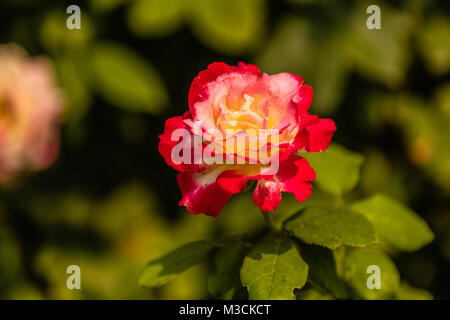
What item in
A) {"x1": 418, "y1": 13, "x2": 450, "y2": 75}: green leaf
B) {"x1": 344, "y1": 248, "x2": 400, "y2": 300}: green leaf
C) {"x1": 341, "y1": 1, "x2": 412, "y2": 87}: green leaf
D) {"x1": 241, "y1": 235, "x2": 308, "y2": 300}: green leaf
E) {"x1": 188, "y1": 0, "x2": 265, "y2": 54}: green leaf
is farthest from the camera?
{"x1": 418, "y1": 13, "x2": 450, "y2": 75}: green leaf

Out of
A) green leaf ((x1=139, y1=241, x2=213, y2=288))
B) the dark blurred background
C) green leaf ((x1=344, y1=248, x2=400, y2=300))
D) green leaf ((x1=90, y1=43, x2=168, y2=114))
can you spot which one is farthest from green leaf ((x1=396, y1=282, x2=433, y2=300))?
green leaf ((x1=90, y1=43, x2=168, y2=114))

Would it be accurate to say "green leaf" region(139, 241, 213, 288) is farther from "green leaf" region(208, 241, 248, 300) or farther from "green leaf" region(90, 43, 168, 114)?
"green leaf" region(90, 43, 168, 114)

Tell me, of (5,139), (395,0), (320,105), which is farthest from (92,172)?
(395,0)

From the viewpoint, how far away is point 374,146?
1526 mm

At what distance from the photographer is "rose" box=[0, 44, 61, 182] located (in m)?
1.26

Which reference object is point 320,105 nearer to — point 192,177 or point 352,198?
point 352,198

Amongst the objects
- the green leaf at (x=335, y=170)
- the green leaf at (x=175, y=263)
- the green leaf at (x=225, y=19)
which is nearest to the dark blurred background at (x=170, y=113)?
the green leaf at (x=225, y=19)

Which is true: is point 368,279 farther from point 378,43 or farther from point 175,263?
point 378,43

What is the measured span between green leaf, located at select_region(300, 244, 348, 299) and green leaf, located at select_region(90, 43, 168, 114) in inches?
27.6

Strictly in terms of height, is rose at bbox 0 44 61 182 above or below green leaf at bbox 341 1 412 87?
below

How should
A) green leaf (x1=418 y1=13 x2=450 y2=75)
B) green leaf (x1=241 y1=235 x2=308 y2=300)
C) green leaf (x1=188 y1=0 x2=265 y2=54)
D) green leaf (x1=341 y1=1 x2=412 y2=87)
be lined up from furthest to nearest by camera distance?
green leaf (x1=418 y1=13 x2=450 y2=75)
green leaf (x1=341 y1=1 x2=412 y2=87)
green leaf (x1=188 y1=0 x2=265 y2=54)
green leaf (x1=241 y1=235 x2=308 y2=300)

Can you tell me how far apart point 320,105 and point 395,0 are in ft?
1.10

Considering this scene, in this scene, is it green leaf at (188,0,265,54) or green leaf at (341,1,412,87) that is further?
green leaf at (341,1,412,87)

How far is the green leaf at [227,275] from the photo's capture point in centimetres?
61
